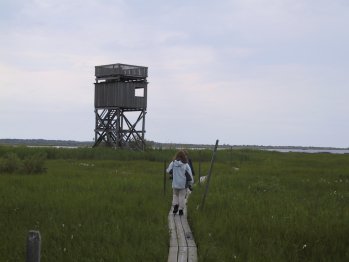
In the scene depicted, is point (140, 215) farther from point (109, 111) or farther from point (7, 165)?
point (109, 111)

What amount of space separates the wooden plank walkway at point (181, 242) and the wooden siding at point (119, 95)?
2976 centimetres

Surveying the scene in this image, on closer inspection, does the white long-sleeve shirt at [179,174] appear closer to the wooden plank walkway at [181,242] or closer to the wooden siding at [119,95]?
the wooden plank walkway at [181,242]

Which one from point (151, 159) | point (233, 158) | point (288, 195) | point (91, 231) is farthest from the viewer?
point (233, 158)

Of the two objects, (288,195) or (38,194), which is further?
(288,195)

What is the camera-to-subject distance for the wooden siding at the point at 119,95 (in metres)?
40.5

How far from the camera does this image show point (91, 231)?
9.48 m

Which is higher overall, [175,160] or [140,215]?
[175,160]

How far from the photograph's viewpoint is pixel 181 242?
29.6 feet

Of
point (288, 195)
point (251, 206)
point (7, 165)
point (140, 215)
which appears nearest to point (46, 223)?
point (140, 215)

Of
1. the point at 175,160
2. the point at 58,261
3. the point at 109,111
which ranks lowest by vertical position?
the point at 58,261

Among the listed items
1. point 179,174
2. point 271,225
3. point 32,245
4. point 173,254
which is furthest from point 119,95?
point 32,245

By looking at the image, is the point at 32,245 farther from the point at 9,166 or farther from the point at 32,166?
the point at 9,166

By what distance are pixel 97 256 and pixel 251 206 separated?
582cm

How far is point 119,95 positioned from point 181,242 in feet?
106
